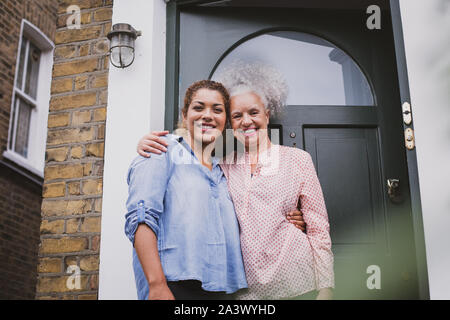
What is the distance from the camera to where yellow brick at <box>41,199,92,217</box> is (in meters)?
3.05

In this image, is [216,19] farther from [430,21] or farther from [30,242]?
[30,242]

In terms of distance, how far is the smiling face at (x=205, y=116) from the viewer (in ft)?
8.45

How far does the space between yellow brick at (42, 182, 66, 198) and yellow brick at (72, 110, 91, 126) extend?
0.39 meters

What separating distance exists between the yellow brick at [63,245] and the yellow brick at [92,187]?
28 cm

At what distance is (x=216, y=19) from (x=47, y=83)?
14.4 ft

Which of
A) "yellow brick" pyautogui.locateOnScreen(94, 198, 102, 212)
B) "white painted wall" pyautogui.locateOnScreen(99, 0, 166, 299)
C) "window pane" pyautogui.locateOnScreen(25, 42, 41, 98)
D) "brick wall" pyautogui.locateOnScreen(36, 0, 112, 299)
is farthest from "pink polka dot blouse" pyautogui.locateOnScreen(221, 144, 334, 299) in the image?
"window pane" pyautogui.locateOnScreen(25, 42, 41, 98)

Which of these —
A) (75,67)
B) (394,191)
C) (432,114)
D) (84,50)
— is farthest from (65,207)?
(432,114)

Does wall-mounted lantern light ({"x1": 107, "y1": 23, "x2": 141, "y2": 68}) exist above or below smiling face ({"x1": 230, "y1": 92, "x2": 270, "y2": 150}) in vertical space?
above

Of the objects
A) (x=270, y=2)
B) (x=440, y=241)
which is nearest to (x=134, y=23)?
(x=270, y=2)

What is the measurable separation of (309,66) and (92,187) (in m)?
1.65

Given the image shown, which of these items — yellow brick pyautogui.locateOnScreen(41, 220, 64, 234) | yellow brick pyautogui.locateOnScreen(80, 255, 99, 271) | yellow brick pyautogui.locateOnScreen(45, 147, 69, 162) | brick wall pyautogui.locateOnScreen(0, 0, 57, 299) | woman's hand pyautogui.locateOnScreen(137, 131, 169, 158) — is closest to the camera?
woman's hand pyautogui.locateOnScreen(137, 131, 169, 158)

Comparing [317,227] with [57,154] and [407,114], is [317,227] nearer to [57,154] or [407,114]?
[407,114]

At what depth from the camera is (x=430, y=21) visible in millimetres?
2668

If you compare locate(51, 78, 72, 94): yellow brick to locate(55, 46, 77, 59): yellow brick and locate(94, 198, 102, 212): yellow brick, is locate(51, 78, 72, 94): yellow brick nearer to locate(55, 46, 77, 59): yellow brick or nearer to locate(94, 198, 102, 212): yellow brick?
locate(55, 46, 77, 59): yellow brick
